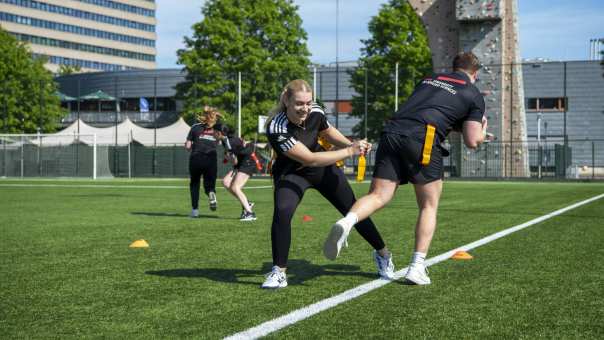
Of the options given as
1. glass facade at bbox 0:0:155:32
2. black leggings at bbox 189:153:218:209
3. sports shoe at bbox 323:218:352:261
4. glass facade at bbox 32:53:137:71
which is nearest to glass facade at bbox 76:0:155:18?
glass facade at bbox 0:0:155:32

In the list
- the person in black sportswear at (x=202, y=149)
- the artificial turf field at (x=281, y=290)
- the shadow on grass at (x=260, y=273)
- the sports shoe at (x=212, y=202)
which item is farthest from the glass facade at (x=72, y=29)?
the shadow on grass at (x=260, y=273)

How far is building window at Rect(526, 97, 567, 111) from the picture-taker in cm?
5262

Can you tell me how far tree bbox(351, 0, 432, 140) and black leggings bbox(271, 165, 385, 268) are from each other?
3444 centimetres

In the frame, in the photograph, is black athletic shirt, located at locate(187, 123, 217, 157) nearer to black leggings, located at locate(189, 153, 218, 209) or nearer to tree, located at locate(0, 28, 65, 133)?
black leggings, located at locate(189, 153, 218, 209)

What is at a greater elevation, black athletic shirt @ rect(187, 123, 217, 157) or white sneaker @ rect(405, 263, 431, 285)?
black athletic shirt @ rect(187, 123, 217, 157)

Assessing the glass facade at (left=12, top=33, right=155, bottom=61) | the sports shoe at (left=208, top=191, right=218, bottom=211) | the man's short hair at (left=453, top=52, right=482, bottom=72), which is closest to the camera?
the man's short hair at (left=453, top=52, right=482, bottom=72)

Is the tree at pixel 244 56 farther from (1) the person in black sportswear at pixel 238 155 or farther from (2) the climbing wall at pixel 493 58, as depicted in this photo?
(1) the person in black sportswear at pixel 238 155

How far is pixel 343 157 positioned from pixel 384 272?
1.01m

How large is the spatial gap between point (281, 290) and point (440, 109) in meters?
1.75

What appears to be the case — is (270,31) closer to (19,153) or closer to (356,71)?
(356,71)

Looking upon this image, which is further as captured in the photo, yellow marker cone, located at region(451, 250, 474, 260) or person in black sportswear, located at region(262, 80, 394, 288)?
yellow marker cone, located at region(451, 250, 474, 260)

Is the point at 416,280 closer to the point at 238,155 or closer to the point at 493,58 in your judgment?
the point at 238,155

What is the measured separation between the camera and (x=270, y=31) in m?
47.7

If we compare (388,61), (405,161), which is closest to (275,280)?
(405,161)
